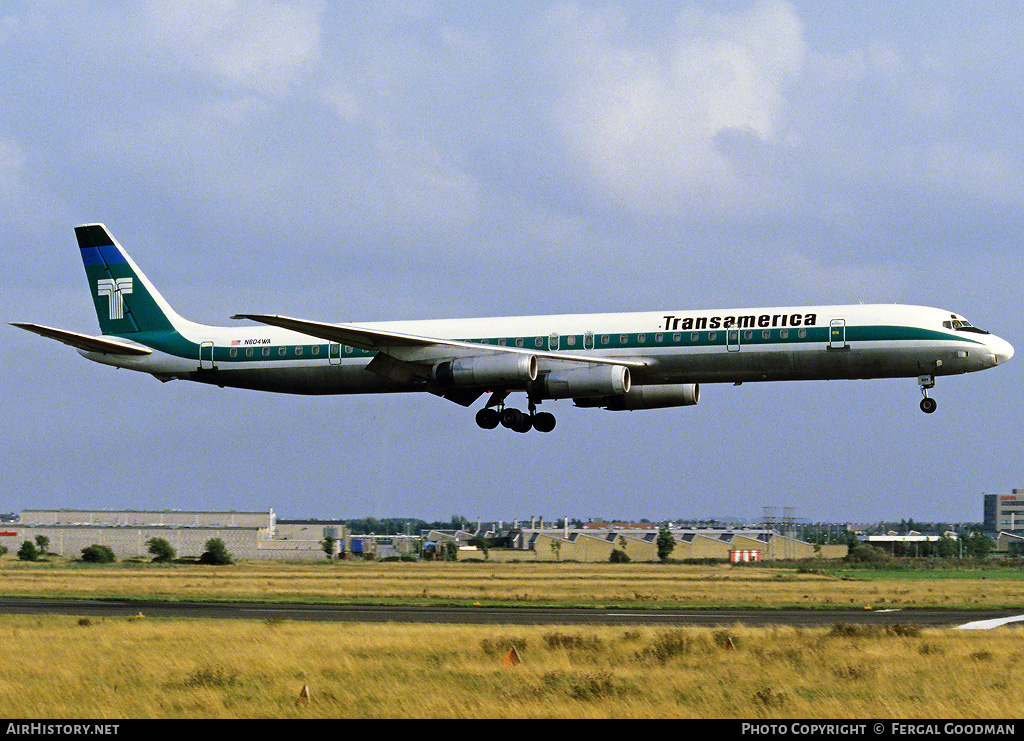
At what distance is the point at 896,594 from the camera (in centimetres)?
6225

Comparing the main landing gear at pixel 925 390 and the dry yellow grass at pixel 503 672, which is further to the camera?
the main landing gear at pixel 925 390

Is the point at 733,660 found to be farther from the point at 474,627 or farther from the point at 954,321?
the point at 954,321

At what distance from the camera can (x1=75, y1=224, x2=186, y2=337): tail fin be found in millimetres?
51031

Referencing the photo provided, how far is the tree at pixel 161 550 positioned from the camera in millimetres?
102062

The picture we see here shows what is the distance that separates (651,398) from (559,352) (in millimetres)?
5560

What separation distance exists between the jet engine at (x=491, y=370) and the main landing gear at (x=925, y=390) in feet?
43.5

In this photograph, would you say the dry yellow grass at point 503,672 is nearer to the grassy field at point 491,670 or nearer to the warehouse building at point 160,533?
the grassy field at point 491,670

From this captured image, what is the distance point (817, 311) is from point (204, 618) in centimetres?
2378

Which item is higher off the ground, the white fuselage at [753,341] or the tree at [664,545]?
the white fuselage at [753,341]

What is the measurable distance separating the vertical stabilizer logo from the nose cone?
35.4 m

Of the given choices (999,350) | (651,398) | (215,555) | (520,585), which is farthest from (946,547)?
(999,350)

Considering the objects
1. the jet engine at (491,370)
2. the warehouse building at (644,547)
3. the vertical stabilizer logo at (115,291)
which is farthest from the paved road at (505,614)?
the warehouse building at (644,547)
